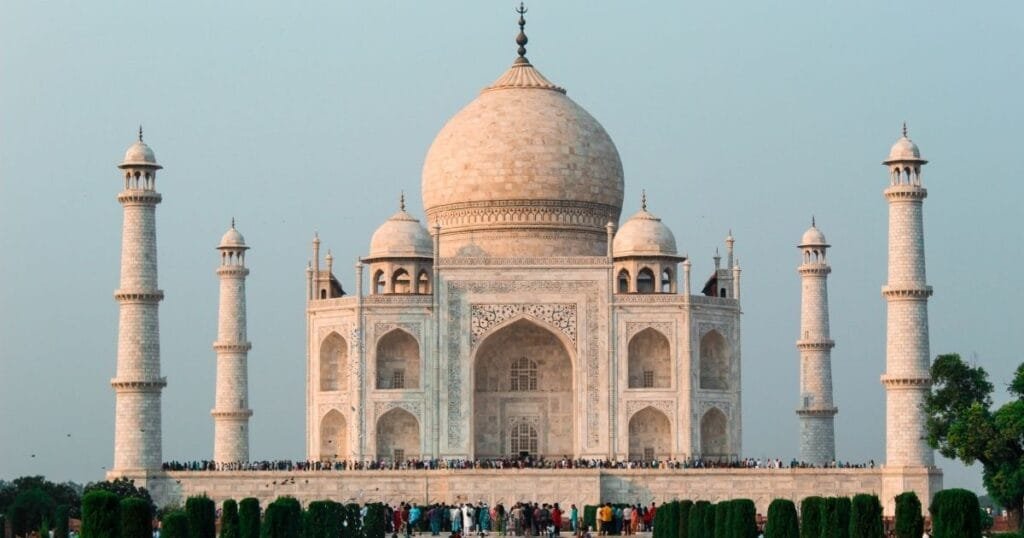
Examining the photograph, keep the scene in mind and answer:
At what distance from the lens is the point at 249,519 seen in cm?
2573

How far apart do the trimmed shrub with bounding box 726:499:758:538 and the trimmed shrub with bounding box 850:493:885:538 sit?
2181mm

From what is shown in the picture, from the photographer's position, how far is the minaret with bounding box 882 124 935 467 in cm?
3762

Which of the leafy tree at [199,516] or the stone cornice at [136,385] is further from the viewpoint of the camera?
the stone cornice at [136,385]

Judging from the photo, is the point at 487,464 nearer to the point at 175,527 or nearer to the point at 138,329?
the point at 138,329

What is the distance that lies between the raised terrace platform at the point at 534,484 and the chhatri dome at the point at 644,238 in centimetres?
541

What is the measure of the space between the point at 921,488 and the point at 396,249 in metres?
11.2

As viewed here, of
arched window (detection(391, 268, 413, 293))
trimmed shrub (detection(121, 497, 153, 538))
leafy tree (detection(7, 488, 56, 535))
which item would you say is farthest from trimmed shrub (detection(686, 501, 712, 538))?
arched window (detection(391, 268, 413, 293))

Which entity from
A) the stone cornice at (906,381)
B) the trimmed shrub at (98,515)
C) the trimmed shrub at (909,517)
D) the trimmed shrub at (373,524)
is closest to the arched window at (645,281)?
the stone cornice at (906,381)

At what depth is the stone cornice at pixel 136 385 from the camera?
1494 inches

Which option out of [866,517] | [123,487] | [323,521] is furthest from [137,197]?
[866,517]

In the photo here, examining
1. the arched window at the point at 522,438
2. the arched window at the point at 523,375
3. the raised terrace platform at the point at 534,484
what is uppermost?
the arched window at the point at 523,375

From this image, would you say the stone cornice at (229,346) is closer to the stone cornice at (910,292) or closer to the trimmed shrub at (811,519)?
the stone cornice at (910,292)

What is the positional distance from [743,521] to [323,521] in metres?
5.58

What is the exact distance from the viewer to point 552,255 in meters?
41.6
